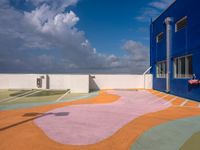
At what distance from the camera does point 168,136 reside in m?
6.07

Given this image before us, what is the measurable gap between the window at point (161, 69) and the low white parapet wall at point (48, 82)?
8911 mm

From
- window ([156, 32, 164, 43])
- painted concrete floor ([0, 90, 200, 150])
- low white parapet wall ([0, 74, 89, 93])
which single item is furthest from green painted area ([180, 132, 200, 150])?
window ([156, 32, 164, 43])

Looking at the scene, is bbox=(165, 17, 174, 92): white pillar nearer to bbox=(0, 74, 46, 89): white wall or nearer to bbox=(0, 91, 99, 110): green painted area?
bbox=(0, 91, 99, 110): green painted area

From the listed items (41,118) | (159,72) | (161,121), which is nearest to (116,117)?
(161,121)

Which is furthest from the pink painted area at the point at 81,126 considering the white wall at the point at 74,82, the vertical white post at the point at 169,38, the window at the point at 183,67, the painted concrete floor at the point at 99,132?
the white wall at the point at 74,82

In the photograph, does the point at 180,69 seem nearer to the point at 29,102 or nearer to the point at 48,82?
the point at 29,102

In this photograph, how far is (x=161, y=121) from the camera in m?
8.10

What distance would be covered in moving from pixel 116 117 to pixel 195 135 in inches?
141

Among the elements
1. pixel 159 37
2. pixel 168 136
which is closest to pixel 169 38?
pixel 159 37

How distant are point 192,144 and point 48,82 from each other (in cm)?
1772

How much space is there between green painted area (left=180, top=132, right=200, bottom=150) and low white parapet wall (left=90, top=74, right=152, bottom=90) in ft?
59.1

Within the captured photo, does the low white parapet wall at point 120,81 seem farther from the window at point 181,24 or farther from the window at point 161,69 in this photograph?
the window at point 181,24

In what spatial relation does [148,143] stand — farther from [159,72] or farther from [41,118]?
[159,72]

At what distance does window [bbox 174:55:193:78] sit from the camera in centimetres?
1525
